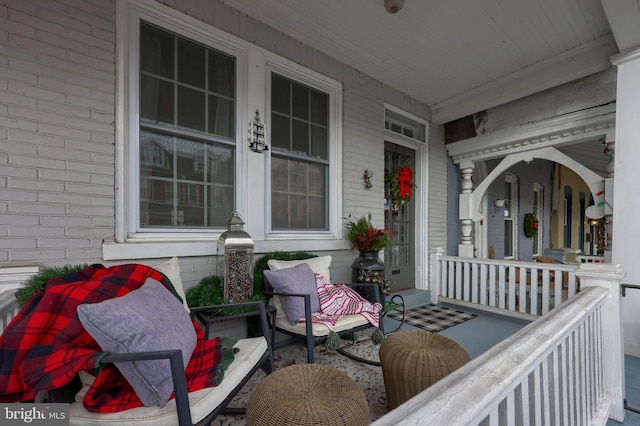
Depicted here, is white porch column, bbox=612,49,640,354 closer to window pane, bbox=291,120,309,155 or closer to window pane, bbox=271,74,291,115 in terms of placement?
window pane, bbox=291,120,309,155

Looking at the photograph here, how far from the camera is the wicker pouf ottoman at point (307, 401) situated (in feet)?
3.58

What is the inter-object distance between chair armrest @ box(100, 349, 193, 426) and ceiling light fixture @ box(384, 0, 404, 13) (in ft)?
9.35

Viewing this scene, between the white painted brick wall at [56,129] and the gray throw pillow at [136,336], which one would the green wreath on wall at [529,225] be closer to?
the gray throw pillow at [136,336]

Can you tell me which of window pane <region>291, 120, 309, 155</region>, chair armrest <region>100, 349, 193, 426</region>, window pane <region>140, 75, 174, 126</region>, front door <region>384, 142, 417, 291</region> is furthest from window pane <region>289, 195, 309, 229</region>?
chair armrest <region>100, 349, 193, 426</region>

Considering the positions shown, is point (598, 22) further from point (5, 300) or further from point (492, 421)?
point (5, 300)

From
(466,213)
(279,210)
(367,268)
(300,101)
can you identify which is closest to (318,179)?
(279,210)

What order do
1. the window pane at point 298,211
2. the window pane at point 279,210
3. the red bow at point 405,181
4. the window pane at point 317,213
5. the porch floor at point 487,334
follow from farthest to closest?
the red bow at point 405,181 → the window pane at point 317,213 → the window pane at point 298,211 → the window pane at point 279,210 → the porch floor at point 487,334

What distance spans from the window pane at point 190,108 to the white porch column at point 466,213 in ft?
13.2

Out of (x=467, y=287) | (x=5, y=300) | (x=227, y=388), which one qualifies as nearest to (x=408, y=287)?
(x=467, y=287)

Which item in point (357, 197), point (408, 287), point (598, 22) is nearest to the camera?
point (598, 22)

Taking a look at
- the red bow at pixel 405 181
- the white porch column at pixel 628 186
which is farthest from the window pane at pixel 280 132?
the white porch column at pixel 628 186

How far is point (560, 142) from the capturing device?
11.9ft

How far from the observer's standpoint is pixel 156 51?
2285 mm

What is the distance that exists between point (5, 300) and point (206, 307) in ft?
3.14
